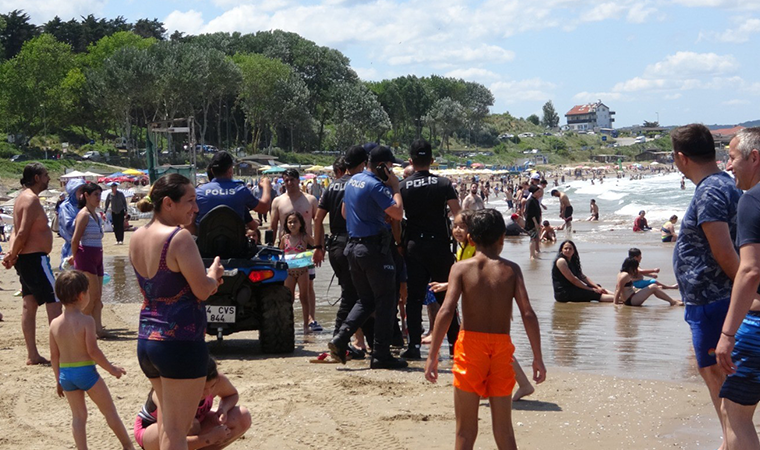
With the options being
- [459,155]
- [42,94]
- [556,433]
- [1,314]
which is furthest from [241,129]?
[556,433]

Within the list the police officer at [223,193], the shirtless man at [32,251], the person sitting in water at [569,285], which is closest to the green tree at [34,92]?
the person sitting in water at [569,285]

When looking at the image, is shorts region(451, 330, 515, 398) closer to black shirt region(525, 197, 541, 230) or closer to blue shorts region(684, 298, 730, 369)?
blue shorts region(684, 298, 730, 369)

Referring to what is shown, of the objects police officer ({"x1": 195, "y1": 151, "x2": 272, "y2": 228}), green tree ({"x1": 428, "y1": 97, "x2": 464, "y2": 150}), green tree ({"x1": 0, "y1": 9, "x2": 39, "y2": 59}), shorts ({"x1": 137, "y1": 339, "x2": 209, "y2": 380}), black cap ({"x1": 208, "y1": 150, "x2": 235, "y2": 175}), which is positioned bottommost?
shorts ({"x1": 137, "y1": 339, "x2": 209, "y2": 380})

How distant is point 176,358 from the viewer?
3.98 meters

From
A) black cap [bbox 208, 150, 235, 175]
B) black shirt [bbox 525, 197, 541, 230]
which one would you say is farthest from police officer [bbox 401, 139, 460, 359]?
black shirt [bbox 525, 197, 541, 230]

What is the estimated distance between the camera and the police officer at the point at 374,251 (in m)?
7.12

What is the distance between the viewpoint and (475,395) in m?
4.35

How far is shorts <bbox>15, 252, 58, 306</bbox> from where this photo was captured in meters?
7.71

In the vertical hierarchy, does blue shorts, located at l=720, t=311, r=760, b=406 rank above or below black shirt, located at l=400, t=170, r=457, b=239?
below

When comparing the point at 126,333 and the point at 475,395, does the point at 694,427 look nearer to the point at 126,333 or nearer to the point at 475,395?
the point at 475,395

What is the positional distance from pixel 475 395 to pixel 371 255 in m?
2.91

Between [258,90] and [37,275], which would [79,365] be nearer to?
[37,275]

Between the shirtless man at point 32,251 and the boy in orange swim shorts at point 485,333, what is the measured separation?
4533mm

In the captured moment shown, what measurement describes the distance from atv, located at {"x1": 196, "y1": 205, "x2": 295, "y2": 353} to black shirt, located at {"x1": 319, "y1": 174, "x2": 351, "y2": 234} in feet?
1.96
